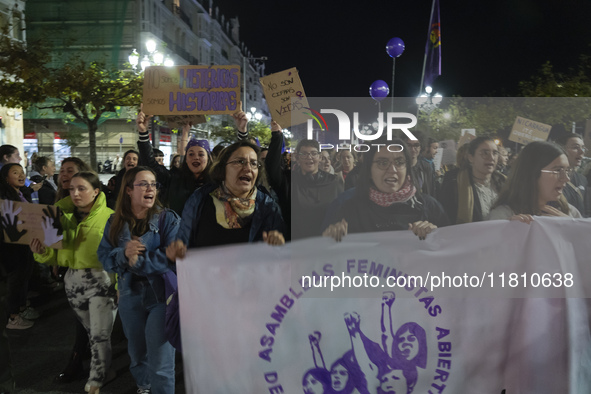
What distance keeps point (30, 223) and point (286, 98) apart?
2438 millimetres

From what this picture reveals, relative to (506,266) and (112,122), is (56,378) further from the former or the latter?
(112,122)

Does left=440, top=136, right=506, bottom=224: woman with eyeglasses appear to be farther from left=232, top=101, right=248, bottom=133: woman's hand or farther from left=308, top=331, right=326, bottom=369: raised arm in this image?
left=232, top=101, right=248, bottom=133: woman's hand

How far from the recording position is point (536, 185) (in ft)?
10.6

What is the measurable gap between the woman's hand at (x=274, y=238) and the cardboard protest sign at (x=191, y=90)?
2056mm

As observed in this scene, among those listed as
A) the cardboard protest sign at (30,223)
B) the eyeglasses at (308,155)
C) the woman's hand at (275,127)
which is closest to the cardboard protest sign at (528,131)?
the eyeglasses at (308,155)

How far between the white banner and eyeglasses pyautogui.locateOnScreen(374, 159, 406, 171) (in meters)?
0.60

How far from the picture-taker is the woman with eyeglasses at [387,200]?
3166mm

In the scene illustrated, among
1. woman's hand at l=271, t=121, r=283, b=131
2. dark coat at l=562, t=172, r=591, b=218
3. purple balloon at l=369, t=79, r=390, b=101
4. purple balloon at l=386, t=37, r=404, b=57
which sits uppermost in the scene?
purple balloon at l=386, t=37, r=404, b=57

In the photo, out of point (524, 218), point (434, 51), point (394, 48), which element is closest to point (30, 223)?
point (524, 218)

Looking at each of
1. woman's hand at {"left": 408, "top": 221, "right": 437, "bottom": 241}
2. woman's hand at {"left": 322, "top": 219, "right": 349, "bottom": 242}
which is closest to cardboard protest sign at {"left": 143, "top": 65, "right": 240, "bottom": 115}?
woman's hand at {"left": 322, "top": 219, "right": 349, "bottom": 242}

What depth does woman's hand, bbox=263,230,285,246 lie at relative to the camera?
277cm

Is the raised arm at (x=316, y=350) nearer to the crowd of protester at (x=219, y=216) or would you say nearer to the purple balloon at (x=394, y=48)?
the crowd of protester at (x=219, y=216)

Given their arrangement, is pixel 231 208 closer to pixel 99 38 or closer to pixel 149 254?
pixel 149 254

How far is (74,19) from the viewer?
119ft
